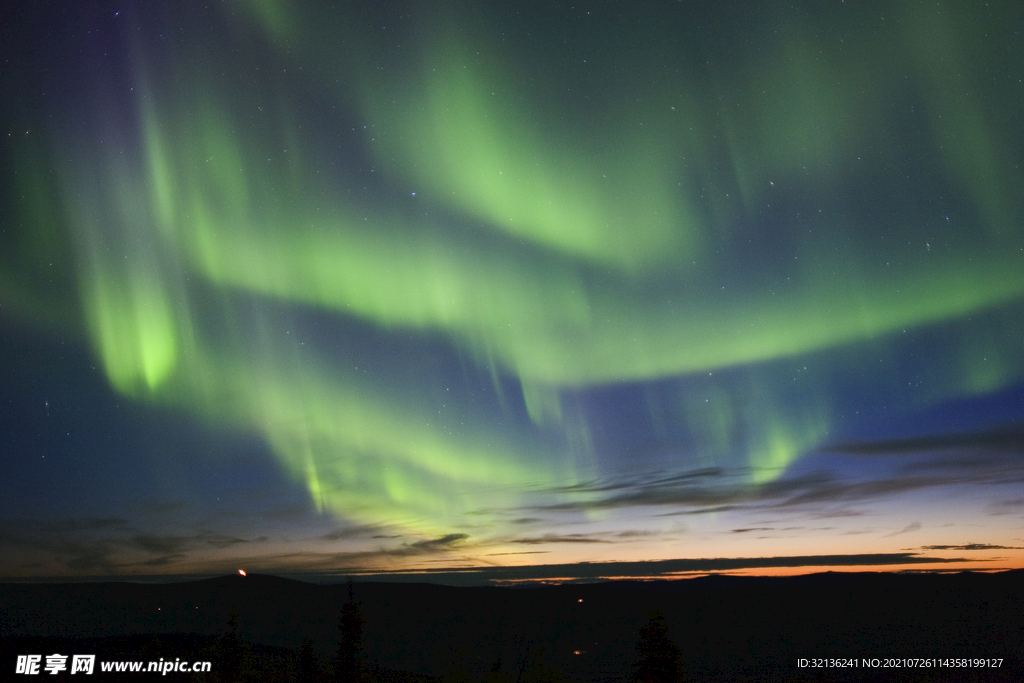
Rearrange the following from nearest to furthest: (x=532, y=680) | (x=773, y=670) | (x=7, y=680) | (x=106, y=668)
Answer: (x=106, y=668) → (x=7, y=680) → (x=532, y=680) → (x=773, y=670)

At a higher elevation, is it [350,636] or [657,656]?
[350,636]

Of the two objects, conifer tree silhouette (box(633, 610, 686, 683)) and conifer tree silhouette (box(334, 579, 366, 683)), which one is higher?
conifer tree silhouette (box(334, 579, 366, 683))

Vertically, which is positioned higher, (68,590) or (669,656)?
(68,590)

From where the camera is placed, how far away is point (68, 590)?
16600 cm

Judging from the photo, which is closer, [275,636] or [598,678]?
[598,678]

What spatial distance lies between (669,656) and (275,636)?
617 feet

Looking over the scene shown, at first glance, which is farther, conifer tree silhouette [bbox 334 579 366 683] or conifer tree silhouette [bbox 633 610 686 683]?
conifer tree silhouette [bbox 633 610 686 683]

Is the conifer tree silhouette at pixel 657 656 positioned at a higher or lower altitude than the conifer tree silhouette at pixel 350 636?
lower

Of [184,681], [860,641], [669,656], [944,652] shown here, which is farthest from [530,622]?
[184,681]

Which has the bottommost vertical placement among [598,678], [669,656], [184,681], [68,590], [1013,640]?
[1013,640]

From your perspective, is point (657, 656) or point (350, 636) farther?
point (657, 656)

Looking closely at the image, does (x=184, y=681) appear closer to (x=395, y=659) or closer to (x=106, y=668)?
(x=106, y=668)

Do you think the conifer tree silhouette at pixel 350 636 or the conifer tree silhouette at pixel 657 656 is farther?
the conifer tree silhouette at pixel 657 656

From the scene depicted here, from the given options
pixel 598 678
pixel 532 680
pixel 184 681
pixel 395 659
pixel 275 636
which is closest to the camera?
pixel 184 681
